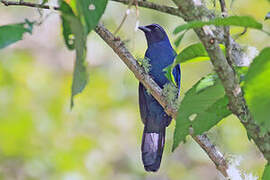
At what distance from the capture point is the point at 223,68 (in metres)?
1.40

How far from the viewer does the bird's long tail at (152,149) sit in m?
4.46

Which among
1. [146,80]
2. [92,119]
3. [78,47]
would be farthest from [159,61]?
[78,47]

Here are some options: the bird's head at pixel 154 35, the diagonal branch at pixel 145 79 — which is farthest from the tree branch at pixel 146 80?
the bird's head at pixel 154 35

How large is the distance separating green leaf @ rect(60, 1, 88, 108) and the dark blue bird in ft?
10.3

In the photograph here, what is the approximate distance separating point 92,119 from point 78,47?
20.6 feet

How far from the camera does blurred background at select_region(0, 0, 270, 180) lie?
6418 mm

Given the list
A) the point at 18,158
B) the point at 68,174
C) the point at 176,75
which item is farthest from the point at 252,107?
the point at 18,158

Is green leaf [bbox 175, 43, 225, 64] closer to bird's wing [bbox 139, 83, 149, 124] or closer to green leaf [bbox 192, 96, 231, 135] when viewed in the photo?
green leaf [bbox 192, 96, 231, 135]

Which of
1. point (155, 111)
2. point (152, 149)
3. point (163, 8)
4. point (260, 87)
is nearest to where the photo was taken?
point (260, 87)

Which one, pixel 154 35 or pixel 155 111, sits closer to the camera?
pixel 155 111

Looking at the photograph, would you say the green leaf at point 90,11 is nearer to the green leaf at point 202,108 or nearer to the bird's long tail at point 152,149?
the green leaf at point 202,108

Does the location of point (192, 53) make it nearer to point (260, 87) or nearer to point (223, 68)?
point (223, 68)

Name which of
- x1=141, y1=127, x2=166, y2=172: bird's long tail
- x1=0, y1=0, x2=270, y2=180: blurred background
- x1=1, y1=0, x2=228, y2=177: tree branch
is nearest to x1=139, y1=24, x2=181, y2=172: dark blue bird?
x1=141, y1=127, x2=166, y2=172: bird's long tail

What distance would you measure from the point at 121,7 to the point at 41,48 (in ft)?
6.04
